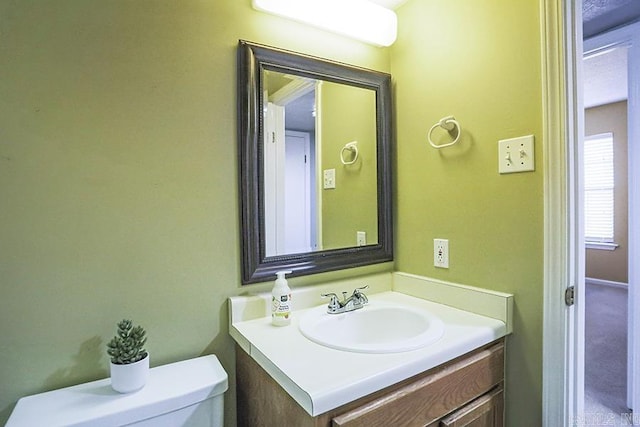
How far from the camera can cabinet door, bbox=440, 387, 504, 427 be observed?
3.12ft

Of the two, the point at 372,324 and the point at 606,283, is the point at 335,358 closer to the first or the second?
the point at 372,324

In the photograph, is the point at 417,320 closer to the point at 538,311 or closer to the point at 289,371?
the point at 538,311

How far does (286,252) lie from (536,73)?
3.38ft

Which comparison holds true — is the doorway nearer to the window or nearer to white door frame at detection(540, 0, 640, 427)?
the window

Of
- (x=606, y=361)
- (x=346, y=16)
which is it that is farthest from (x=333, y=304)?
(x=606, y=361)

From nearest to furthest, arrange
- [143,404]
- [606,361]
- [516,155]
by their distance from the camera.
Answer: [143,404]
[516,155]
[606,361]

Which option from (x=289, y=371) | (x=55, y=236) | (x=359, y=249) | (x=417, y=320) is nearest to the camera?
(x=289, y=371)

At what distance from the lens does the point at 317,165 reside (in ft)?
4.53

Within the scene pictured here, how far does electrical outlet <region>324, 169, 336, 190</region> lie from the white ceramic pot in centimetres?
91

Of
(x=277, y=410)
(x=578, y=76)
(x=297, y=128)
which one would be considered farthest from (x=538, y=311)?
(x=297, y=128)

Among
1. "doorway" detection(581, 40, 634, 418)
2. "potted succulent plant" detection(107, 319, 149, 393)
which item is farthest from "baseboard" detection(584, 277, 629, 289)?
"potted succulent plant" detection(107, 319, 149, 393)

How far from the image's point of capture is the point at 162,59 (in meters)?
1.04

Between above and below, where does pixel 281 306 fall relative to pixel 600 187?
below

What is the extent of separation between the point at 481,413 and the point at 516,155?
834 millimetres
